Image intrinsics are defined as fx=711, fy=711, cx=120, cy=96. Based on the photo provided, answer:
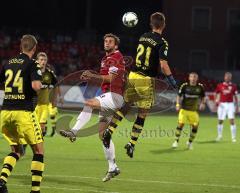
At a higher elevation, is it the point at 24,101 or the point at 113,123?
the point at 24,101

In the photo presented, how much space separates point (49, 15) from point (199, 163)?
114 feet

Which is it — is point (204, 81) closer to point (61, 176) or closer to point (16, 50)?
point (16, 50)

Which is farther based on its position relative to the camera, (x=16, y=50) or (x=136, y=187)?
(x=16, y=50)

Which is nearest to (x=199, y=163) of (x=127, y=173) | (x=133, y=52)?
(x=127, y=173)

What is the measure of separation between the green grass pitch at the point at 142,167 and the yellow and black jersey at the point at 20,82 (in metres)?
1.92

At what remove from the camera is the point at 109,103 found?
13500 millimetres

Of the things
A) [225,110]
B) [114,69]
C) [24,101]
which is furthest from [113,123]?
[225,110]

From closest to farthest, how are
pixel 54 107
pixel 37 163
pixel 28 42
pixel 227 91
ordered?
pixel 28 42
pixel 37 163
pixel 54 107
pixel 227 91

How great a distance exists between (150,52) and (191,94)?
8.53 meters

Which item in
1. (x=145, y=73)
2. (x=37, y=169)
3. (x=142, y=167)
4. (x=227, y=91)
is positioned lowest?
(x=142, y=167)

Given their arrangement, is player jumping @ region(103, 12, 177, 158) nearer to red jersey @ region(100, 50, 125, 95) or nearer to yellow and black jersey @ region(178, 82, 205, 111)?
red jersey @ region(100, 50, 125, 95)

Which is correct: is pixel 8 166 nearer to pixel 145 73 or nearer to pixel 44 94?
pixel 145 73

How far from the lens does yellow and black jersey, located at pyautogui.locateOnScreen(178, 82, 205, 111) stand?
70.8 ft

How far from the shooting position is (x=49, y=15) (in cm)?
5078
